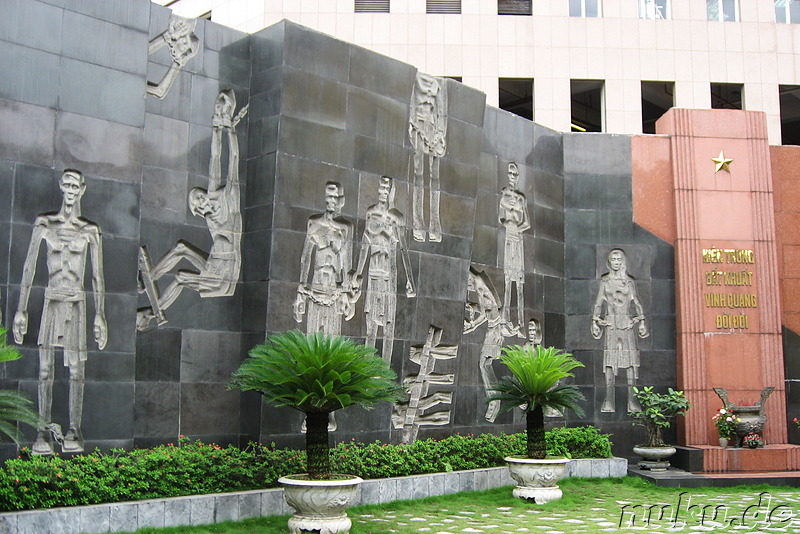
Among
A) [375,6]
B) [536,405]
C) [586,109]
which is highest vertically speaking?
[375,6]

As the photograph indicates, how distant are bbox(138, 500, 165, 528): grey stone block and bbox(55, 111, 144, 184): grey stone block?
4.02 meters

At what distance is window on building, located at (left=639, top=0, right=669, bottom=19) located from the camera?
25.9 metres

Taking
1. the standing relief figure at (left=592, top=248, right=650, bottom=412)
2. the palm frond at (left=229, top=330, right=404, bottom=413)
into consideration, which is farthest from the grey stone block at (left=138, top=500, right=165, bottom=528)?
the standing relief figure at (left=592, top=248, right=650, bottom=412)

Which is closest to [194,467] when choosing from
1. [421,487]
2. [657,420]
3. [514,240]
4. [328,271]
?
[328,271]

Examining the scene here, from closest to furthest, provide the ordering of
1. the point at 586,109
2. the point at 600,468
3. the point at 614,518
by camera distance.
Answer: the point at 614,518 → the point at 600,468 → the point at 586,109

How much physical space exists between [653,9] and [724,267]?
34.4ft

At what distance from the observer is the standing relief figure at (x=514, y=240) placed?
18.3m

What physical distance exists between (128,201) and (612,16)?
18.2 metres

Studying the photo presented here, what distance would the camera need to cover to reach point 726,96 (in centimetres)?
2841

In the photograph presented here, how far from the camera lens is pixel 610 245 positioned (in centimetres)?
1945

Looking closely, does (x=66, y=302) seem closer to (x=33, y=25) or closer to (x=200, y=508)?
(x=200, y=508)

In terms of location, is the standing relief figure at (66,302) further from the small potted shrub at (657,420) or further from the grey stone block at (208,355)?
the small potted shrub at (657,420)

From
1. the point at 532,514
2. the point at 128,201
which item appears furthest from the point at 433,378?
the point at 128,201

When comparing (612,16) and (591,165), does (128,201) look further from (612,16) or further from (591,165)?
(612,16)
